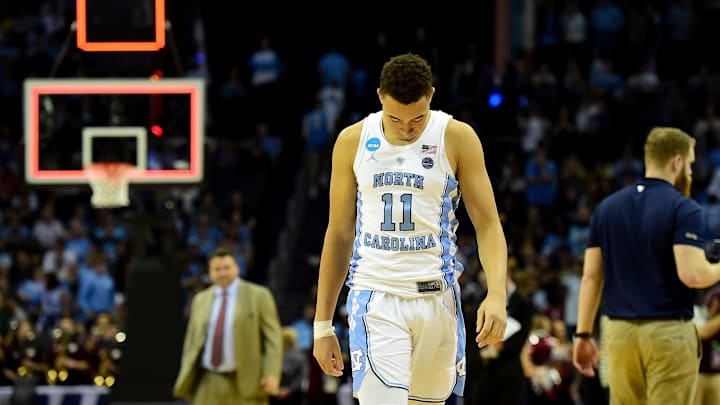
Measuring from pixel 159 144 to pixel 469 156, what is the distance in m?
7.36

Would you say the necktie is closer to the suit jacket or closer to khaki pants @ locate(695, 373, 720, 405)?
the suit jacket

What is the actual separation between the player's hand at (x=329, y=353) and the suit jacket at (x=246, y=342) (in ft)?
16.7

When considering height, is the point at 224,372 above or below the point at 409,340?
below

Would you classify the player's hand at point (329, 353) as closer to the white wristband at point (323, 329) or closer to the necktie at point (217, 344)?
the white wristband at point (323, 329)

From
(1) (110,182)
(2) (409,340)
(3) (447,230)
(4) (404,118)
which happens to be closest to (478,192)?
(3) (447,230)

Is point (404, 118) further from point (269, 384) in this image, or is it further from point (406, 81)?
point (269, 384)

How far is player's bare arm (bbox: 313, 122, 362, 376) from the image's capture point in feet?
20.2

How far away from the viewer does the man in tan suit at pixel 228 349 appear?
442 inches

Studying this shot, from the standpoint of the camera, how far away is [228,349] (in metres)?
11.3

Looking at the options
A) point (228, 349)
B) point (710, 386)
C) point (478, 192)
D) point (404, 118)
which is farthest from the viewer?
point (228, 349)

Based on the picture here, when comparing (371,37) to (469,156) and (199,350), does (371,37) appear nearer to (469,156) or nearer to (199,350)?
(199,350)

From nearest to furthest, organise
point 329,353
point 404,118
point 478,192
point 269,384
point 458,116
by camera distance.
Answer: point 404,118
point 478,192
point 329,353
point 269,384
point 458,116

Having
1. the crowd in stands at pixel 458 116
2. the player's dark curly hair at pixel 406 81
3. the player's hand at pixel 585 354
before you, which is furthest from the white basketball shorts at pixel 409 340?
the crowd in stands at pixel 458 116

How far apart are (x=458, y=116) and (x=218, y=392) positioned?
537 centimetres
